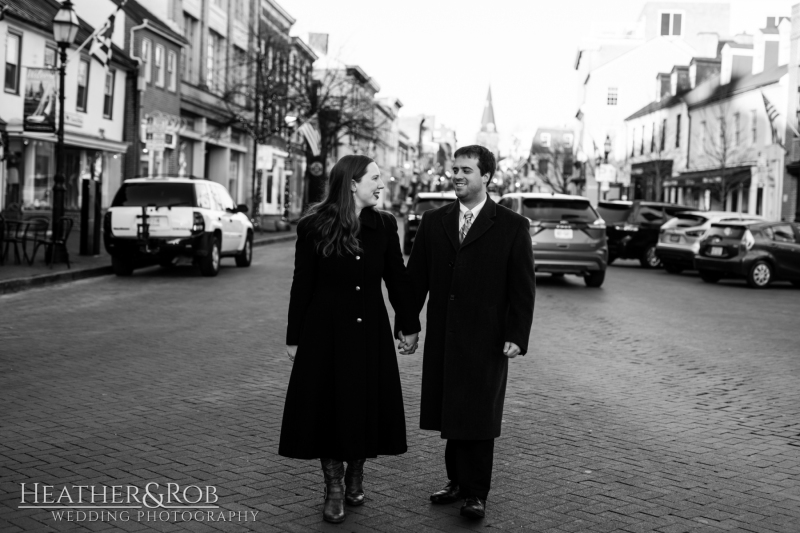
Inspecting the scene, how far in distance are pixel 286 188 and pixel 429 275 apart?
55308mm

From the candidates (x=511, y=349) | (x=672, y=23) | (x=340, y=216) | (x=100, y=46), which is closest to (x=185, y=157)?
(x=100, y=46)

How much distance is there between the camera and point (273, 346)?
10273 millimetres

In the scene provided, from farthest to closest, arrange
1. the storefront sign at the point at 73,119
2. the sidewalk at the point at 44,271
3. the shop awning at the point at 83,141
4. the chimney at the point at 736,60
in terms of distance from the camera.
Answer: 1. the chimney at the point at 736,60
2. the storefront sign at the point at 73,119
3. the shop awning at the point at 83,141
4. the sidewalk at the point at 44,271

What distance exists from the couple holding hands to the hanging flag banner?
54.3 ft

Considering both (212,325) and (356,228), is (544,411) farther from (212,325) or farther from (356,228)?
(212,325)

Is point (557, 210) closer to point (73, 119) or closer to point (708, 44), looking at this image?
point (73, 119)

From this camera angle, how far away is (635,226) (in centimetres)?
2636

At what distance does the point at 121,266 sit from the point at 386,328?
14.4 metres

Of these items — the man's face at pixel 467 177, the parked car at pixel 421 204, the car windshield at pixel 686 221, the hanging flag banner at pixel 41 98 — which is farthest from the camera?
the parked car at pixel 421 204

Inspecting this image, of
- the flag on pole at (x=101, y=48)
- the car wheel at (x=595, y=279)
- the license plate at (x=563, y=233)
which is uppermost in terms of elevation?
the flag on pole at (x=101, y=48)

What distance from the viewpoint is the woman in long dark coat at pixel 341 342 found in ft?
15.3

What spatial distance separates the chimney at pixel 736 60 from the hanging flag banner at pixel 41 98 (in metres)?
33.8

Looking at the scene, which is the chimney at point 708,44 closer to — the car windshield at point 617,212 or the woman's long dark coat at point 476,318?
the car windshield at point 617,212

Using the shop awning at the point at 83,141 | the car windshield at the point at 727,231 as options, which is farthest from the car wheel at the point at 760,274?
the shop awning at the point at 83,141
